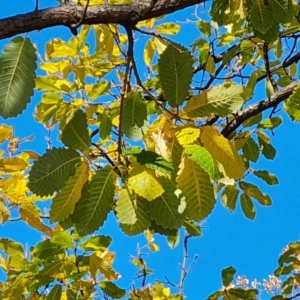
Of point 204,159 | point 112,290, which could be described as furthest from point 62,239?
point 204,159

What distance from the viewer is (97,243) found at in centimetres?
157

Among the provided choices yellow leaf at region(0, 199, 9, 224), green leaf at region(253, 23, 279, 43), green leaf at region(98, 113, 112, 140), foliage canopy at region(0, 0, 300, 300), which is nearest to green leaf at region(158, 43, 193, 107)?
foliage canopy at region(0, 0, 300, 300)

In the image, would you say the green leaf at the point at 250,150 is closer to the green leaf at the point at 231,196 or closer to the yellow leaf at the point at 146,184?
the green leaf at the point at 231,196

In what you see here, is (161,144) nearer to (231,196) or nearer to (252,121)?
(252,121)

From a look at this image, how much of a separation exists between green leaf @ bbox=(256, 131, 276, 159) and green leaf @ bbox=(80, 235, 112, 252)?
2.90ft

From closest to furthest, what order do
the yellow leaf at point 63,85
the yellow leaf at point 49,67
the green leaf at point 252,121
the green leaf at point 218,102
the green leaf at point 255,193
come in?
1. the green leaf at point 218,102
2. the yellow leaf at point 63,85
3. the yellow leaf at point 49,67
4. the green leaf at point 252,121
5. the green leaf at point 255,193

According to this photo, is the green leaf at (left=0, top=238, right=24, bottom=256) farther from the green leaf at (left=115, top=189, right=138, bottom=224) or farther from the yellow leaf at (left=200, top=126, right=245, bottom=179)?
the yellow leaf at (left=200, top=126, right=245, bottom=179)

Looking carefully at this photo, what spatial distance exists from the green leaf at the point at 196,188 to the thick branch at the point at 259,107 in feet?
3.18

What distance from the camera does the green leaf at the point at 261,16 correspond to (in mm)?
1270

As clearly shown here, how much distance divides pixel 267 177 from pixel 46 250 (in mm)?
1131

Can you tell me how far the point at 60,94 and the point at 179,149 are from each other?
949 millimetres

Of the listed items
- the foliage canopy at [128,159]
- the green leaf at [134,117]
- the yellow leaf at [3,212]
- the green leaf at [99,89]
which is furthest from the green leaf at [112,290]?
the green leaf at [134,117]

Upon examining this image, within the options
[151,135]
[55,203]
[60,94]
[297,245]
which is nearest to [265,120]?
[297,245]

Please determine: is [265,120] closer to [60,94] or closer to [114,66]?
[114,66]
